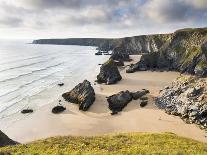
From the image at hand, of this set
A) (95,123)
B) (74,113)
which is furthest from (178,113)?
(74,113)

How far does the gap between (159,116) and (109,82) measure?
119 feet

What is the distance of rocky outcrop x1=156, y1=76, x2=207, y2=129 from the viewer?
53747mm

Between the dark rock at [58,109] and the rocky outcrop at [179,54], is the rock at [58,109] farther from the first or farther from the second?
the rocky outcrop at [179,54]

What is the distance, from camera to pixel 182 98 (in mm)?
61188

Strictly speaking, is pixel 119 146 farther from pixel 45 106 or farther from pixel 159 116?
pixel 45 106

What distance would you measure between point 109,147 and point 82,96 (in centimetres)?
4054

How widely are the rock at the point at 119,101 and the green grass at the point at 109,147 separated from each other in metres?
29.6

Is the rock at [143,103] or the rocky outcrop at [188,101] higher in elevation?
the rocky outcrop at [188,101]

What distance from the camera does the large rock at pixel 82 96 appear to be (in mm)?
67688

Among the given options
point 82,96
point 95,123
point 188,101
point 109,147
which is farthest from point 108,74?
point 109,147

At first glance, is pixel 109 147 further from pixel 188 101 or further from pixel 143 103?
pixel 143 103

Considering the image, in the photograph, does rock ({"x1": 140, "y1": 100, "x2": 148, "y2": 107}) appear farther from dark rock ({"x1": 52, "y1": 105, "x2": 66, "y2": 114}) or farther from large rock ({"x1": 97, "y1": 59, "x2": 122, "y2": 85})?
large rock ({"x1": 97, "y1": 59, "x2": 122, "y2": 85})

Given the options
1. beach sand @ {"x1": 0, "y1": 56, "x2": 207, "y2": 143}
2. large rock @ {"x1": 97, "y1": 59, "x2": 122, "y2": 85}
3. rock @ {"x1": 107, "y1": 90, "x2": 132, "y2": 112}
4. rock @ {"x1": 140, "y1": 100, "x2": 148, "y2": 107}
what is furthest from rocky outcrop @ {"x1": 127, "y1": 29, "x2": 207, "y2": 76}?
rock @ {"x1": 107, "y1": 90, "x2": 132, "y2": 112}

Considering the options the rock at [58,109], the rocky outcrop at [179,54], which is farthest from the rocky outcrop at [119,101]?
the rocky outcrop at [179,54]
